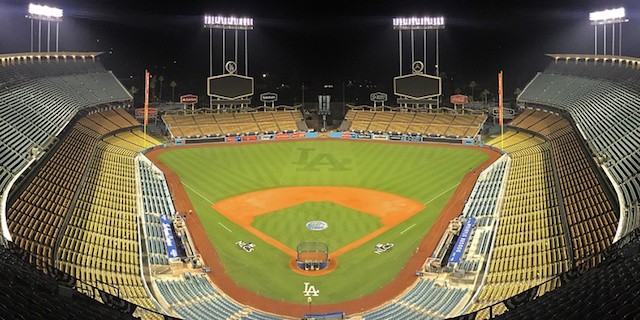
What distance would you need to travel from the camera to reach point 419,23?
6756 centimetres

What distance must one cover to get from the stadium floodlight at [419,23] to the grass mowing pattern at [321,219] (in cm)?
3529

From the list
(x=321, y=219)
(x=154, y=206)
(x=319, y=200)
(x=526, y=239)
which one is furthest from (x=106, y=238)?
(x=526, y=239)

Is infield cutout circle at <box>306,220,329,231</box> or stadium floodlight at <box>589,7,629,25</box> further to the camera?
stadium floodlight at <box>589,7,629,25</box>

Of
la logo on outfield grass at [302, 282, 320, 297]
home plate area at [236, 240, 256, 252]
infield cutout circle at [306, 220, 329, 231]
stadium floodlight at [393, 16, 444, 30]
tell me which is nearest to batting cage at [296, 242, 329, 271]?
la logo on outfield grass at [302, 282, 320, 297]

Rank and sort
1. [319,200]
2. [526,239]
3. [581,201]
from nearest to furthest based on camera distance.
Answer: [526,239] < [581,201] < [319,200]

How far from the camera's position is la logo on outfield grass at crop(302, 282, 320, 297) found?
84.7 ft

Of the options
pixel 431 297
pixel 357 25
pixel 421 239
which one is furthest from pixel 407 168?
pixel 357 25

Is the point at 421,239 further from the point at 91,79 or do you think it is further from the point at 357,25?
the point at 357,25

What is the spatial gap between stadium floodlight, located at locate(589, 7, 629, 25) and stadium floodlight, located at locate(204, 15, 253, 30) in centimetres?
3809

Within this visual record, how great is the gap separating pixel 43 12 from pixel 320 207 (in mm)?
38486

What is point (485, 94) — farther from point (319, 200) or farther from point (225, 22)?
point (319, 200)

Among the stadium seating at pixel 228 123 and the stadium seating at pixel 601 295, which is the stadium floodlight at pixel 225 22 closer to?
the stadium seating at pixel 228 123

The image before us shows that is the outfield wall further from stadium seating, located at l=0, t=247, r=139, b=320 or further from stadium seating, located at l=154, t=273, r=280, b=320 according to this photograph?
stadium seating, located at l=0, t=247, r=139, b=320

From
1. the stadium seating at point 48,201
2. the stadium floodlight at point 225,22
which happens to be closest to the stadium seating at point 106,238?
the stadium seating at point 48,201
